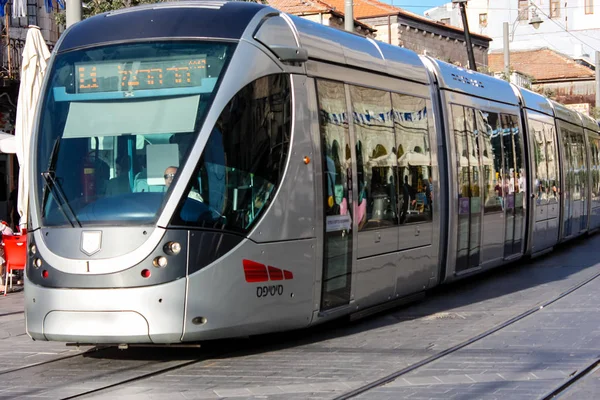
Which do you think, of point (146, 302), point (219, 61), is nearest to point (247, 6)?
point (219, 61)

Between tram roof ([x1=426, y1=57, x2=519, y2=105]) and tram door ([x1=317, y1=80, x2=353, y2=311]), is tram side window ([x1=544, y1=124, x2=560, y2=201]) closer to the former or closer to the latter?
tram roof ([x1=426, y1=57, x2=519, y2=105])

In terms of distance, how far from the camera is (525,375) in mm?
8195

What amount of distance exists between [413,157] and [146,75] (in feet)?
13.8

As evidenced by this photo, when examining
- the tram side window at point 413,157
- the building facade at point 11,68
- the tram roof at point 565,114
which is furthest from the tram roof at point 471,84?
the building facade at point 11,68

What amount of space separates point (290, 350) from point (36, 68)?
807 centimetres

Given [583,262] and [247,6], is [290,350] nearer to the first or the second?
[247,6]

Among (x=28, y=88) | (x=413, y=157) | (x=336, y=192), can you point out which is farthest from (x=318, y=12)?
(x=336, y=192)

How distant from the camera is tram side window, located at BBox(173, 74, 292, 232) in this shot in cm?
875

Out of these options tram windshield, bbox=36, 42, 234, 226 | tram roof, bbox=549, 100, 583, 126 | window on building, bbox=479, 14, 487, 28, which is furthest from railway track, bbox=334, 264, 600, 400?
window on building, bbox=479, 14, 487, 28

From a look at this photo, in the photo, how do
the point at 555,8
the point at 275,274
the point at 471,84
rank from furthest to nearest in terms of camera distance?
1. the point at 555,8
2. the point at 471,84
3. the point at 275,274

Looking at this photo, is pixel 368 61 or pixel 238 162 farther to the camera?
pixel 368 61

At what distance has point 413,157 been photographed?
40.5ft

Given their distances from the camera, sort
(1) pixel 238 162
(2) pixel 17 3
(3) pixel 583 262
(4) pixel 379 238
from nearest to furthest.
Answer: (1) pixel 238 162, (4) pixel 379 238, (3) pixel 583 262, (2) pixel 17 3

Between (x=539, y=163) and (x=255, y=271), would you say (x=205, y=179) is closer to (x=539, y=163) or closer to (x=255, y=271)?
(x=255, y=271)
